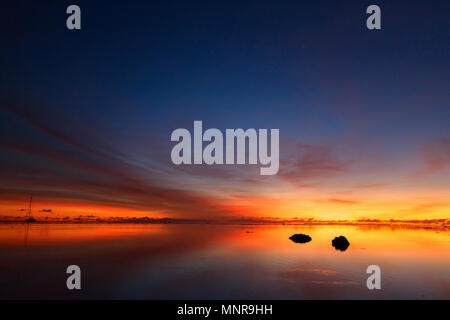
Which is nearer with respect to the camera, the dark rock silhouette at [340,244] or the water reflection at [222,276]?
the water reflection at [222,276]

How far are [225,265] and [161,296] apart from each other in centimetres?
1217

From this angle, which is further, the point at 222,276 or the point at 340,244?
the point at 340,244

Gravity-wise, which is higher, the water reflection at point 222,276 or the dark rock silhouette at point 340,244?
the dark rock silhouette at point 340,244

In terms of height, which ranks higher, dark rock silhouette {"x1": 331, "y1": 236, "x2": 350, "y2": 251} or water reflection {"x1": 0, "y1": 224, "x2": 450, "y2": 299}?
dark rock silhouette {"x1": 331, "y1": 236, "x2": 350, "y2": 251}

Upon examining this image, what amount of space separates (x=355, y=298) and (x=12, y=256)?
3701cm

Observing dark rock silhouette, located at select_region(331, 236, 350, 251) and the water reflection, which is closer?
the water reflection

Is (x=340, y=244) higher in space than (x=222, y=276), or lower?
higher

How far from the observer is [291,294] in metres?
20.8

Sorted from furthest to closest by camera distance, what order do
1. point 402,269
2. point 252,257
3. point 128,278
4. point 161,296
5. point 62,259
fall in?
point 252,257, point 62,259, point 402,269, point 128,278, point 161,296
